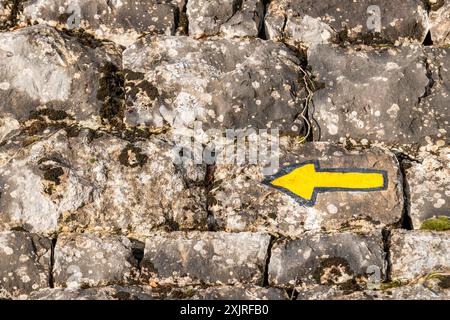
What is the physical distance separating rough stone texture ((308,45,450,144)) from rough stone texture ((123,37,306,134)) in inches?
10.3

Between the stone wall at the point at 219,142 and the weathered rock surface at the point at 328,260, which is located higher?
the stone wall at the point at 219,142

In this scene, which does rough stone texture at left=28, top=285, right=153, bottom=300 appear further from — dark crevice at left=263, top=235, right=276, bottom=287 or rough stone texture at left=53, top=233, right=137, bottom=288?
dark crevice at left=263, top=235, right=276, bottom=287

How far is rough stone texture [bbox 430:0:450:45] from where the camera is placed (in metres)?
5.91

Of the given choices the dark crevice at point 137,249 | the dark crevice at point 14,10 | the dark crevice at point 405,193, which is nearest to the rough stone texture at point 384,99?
the dark crevice at point 405,193

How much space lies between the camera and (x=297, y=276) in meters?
5.01

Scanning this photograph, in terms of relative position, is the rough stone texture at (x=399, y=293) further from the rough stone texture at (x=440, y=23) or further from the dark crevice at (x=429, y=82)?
the rough stone texture at (x=440, y=23)

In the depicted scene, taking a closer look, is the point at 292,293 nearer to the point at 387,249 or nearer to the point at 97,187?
the point at 387,249

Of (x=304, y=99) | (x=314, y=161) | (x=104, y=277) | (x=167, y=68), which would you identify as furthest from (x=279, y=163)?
(x=104, y=277)

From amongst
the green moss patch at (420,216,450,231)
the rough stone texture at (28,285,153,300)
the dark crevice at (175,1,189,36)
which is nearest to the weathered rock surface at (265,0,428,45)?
the dark crevice at (175,1,189,36)

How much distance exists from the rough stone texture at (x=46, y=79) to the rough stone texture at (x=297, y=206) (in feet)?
4.27

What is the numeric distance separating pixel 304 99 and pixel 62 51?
6.78ft

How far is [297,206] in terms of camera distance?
207 inches

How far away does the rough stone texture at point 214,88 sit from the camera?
5531 millimetres
